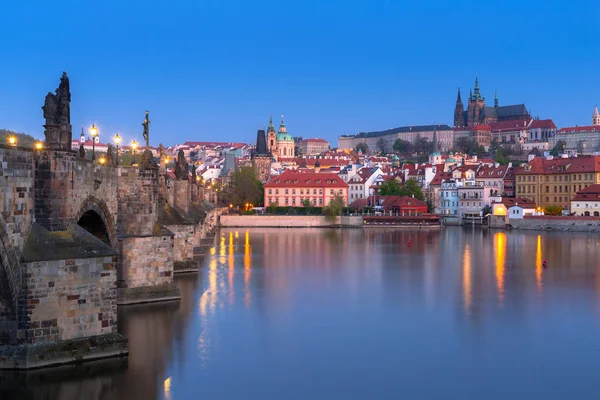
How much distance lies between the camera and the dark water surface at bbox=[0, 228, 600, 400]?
568 inches

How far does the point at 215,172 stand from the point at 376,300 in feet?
Answer: 361

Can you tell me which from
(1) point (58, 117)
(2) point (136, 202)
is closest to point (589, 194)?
(2) point (136, 202)

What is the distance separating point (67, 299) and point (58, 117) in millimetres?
3694

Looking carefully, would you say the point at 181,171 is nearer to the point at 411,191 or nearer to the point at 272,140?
the point at 411,191

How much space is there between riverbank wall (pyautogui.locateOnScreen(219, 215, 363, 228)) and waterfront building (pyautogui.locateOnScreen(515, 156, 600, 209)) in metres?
20.9

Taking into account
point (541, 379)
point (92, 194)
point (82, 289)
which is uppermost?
point (92, 194)

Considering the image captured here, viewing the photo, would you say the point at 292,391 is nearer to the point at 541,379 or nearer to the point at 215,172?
the point at 541,379

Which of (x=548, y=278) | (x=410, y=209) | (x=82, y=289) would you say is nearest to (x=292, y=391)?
(x=82, y=289)

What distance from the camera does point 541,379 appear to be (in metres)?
Result: 15.6

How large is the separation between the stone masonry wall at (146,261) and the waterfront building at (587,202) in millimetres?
58150

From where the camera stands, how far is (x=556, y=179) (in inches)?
3221

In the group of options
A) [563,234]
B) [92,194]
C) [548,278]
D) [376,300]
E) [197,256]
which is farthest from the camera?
[563,234]

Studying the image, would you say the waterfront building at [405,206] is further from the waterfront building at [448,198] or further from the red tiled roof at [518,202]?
the red tiled roof at [518,202]

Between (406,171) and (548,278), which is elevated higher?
(406,171)
